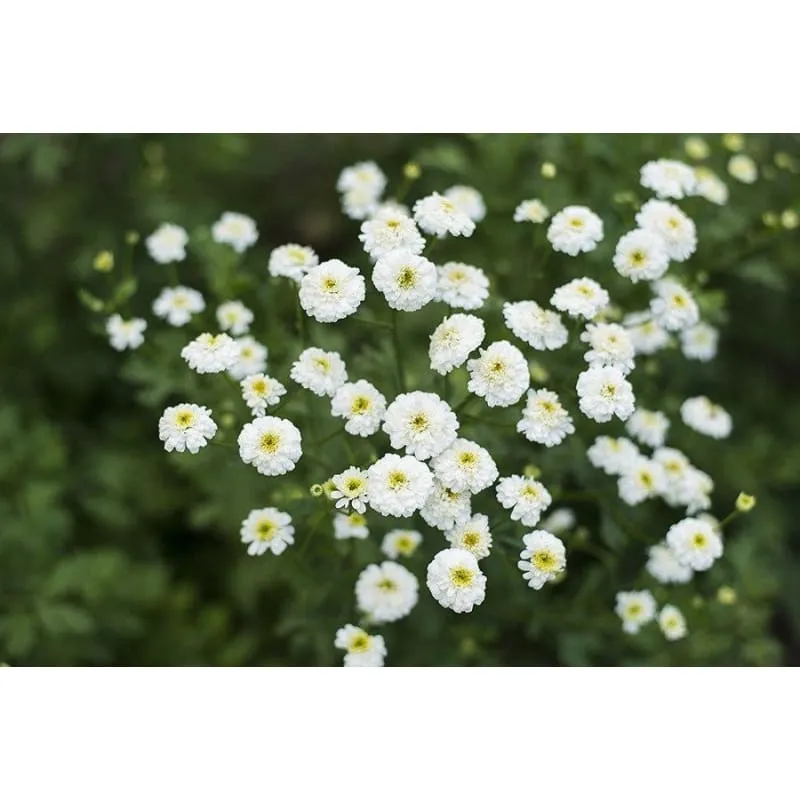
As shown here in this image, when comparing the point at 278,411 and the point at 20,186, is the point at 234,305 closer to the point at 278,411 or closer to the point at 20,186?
the point at 278,411

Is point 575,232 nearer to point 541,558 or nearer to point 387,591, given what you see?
point 541,558

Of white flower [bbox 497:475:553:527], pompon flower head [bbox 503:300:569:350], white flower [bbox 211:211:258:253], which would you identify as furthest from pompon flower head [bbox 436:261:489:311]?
white flower [bbox 211:211:258:253]

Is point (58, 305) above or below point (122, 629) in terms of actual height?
above

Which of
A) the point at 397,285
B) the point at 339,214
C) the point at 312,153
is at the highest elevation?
the point at 312,153

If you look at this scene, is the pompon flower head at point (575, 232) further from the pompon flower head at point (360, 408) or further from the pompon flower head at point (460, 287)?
the pompon flower head at point (360, 408)

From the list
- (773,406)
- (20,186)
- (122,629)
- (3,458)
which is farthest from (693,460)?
(20,186)

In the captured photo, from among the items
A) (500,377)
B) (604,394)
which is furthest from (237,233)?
(604,394)

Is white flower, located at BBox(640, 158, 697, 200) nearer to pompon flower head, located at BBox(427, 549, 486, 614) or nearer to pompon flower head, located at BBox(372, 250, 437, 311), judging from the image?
pompon flower head, located at BBox(372, 250, 437, 311)
